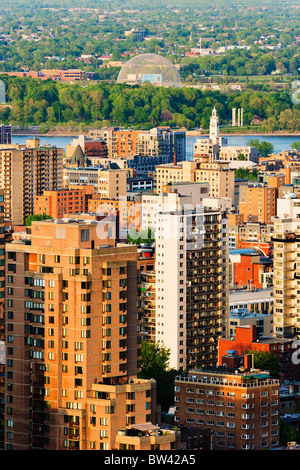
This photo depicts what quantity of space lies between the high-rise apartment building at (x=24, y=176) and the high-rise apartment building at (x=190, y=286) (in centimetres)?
1677

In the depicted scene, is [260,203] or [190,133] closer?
[260,203]

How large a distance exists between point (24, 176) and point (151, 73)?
152ft

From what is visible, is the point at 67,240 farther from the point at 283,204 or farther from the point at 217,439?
the point at 283,204

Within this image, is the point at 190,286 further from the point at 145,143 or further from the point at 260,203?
the point at 145,143

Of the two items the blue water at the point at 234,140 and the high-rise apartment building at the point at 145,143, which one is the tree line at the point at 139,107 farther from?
the high-rise apartment building at the point at 145,143

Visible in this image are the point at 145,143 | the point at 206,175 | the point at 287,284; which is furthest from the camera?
the point at 145,143

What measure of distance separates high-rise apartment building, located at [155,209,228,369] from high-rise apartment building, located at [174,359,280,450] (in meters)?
4.23

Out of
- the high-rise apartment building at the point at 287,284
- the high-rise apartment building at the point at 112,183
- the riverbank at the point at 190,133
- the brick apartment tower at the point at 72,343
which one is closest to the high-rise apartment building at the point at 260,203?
the high-rise apartment building at the point at 112,183

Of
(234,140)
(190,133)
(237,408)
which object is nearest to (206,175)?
(234,140)

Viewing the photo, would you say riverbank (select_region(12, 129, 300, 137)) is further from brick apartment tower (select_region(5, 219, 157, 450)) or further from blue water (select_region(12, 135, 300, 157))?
brick apartment tower (select_region(5, 219, 157, 450))

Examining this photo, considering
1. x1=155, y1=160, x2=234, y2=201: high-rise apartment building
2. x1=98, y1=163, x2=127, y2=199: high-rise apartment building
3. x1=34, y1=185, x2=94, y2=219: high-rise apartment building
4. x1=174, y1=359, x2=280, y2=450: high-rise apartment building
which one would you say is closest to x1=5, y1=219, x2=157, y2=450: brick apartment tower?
x1=174, y1=359, x2=280, y2=450: high-rise apartment building

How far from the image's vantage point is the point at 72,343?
17219 millimetres

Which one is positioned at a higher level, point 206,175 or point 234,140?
point 234,140

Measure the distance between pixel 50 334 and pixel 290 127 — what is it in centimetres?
5836
